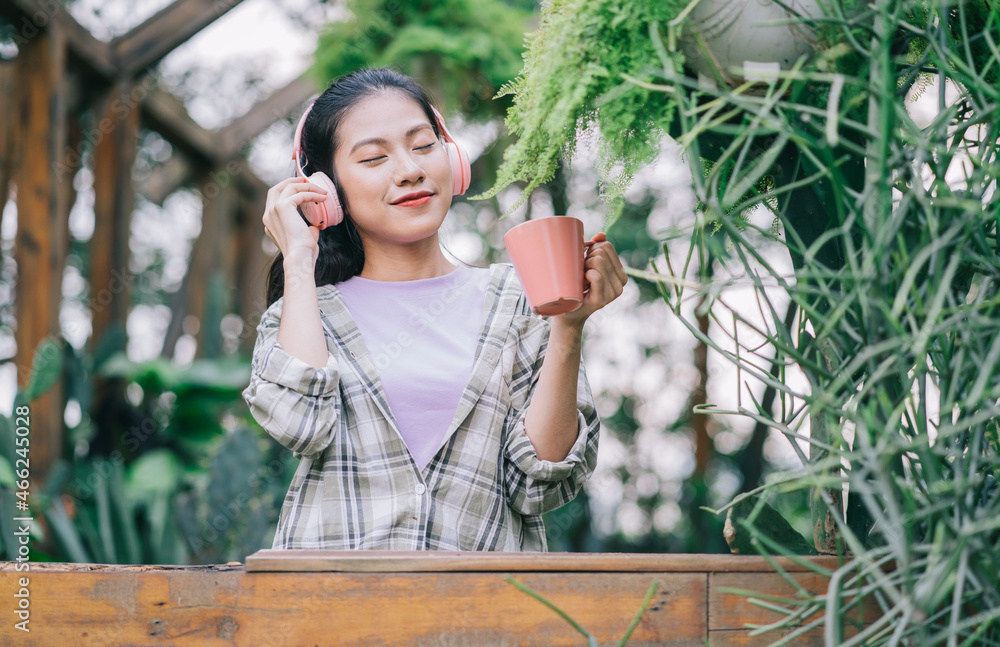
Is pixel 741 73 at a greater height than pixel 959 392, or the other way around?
pixel 741 73

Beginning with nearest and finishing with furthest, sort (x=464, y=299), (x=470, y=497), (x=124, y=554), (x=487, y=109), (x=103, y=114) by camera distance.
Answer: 1. (x=470, y=497)
2. (x=464, y=299)
3. (x=124, y=554)
4. (x=487, y=109)
5. (x=103, y=114)

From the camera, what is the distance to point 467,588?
0.69 m

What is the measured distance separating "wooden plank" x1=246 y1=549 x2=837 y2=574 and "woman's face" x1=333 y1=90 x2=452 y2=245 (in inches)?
22.5

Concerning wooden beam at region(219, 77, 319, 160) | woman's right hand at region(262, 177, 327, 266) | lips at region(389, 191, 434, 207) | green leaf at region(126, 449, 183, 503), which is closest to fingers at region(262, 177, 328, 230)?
woman's right hand at region(262, 177, 327, 266)

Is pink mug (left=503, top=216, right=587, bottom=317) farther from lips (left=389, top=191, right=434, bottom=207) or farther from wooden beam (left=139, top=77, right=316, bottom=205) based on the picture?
wooden beam (left=139, top=77, right=316, bottom=205)

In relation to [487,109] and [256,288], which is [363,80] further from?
[256,288]

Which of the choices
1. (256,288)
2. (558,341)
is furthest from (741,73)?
(256,288)

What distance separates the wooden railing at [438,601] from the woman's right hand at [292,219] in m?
0.51

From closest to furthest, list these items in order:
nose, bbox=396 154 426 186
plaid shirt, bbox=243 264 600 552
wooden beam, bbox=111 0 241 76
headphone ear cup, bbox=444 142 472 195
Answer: plaid shirt, bbox=243 264 600 552 → nose, bbox=396 154 426 186 → headphone ear cup, bbox=444 142 472 195 → wooden beam, bbox=111 0 241 76

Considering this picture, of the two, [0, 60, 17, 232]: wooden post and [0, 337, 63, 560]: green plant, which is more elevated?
[0, 60, 17, 232]: wooden post

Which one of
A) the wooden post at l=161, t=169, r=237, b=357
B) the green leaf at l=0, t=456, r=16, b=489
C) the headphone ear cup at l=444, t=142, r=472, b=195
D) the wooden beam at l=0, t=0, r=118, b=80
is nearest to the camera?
the headphone ear cup at l=444, t=142, r=472, b=195

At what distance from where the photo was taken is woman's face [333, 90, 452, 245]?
3.78 feet

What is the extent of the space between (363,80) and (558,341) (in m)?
0.59

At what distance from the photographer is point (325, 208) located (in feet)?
3.83
